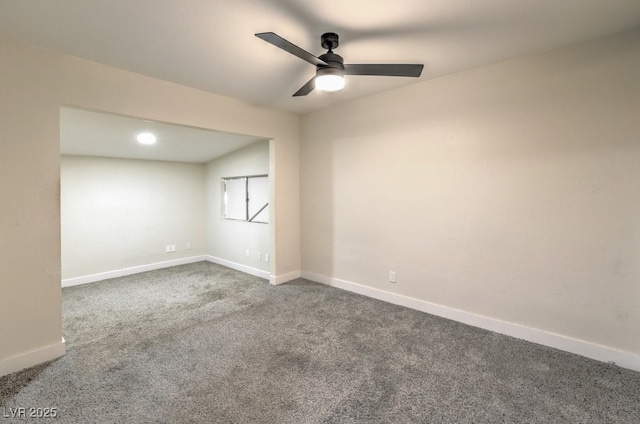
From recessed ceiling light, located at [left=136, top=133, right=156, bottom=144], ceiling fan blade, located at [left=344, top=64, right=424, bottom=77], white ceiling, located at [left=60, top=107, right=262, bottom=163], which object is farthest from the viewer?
recessed ceiling light, located at [left=136, top=133, right=156, bottom=144]

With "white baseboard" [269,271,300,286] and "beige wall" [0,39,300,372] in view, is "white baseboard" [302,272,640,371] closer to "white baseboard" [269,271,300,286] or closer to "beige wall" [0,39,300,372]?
"white baseboard" [269,271,300,286]

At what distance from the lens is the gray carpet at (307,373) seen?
1.76 m

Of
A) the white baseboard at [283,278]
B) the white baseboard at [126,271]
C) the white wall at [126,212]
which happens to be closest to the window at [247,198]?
the white wall at [126,212]

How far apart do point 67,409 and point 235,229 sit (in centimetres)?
353

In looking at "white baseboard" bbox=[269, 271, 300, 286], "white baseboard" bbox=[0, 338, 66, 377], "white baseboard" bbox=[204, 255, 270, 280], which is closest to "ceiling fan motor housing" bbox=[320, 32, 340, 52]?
"white baseboard" bbox=[269, 271, 300, 286]

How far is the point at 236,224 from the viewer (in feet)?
17.0

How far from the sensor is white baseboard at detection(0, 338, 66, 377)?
2129mm

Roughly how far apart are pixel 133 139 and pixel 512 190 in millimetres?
4639

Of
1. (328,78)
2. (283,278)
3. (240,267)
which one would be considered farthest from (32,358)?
(328,78)

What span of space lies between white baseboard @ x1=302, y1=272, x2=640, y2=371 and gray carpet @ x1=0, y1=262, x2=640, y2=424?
0.29 feet

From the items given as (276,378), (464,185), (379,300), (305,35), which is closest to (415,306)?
(379,300)

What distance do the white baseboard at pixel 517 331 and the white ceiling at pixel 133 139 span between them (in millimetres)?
2908

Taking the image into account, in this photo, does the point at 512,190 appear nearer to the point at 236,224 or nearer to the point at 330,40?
the point at 330,40

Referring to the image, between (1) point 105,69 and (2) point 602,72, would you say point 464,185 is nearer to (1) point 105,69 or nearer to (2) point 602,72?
(2) point 602,72
